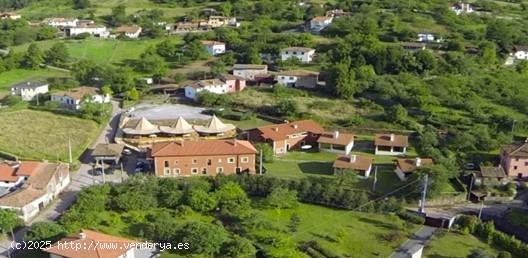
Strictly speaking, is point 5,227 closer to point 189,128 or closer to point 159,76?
point 189,128

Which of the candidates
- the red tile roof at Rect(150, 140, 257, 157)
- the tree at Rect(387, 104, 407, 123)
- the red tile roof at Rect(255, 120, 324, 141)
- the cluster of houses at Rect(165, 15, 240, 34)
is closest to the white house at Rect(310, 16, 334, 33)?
the cluster of houses at Rect(165, 15, 240, 34)

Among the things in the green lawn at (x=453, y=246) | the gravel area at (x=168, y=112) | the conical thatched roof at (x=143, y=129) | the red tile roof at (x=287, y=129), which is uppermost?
the red tile roof at (x=287, y=129)

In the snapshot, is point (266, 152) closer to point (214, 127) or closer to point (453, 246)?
point (214, 127)

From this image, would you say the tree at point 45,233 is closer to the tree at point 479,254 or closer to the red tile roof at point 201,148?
the red tile roof at point 201,148

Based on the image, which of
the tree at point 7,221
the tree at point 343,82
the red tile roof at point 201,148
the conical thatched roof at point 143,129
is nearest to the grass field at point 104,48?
the conical thatched roof at point 143,129

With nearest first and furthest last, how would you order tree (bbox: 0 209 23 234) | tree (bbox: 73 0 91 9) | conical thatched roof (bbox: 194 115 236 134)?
tree (bbox: 0 209 23 234) → conical thatched roof (bbox: 194 115 236 134) → tree (bbox: 73 0 91 9)

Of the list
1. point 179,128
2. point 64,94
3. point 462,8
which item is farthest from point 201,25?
point 179,128

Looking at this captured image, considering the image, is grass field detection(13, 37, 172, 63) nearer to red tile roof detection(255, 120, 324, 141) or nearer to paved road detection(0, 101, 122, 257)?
paved road detection(0, 101, 122, 257)
